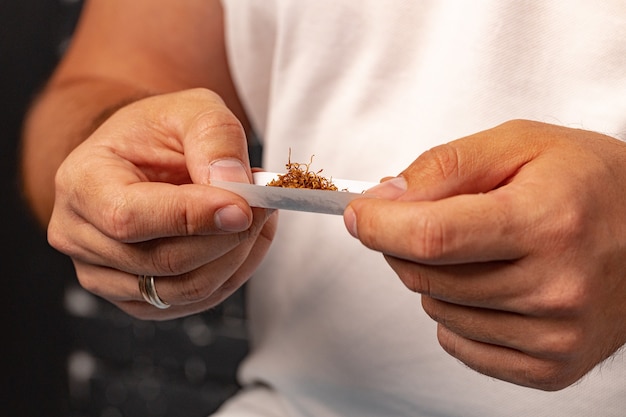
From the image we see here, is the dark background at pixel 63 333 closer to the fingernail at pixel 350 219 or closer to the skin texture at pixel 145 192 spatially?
the skin texture at pixel 145 192

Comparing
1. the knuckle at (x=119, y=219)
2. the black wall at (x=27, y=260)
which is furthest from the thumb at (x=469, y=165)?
the black wall at (x=27, y=260)

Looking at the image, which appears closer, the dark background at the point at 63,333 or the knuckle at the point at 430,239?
the knuckle at the point at 430,239

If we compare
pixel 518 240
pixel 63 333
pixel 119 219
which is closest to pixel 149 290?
pixel 119 219

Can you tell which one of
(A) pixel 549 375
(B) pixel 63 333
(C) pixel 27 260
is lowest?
(B) pixel 63 333

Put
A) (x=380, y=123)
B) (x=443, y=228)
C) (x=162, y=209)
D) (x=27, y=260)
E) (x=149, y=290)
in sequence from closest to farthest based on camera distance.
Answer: (x=443, y=228) → (x=162, y=209) → (x=149, y=290) → (x=380, y=123) → (x=27, y=260)

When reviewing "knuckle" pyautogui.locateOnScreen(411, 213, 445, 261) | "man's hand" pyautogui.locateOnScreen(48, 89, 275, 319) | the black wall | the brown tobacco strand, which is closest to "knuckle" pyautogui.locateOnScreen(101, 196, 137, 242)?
"man's hand" pyautogui.locateOnScreen(48, 89, 275, 319)

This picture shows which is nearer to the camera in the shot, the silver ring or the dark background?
the silver ring

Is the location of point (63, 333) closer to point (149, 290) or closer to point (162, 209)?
point (149, 290)

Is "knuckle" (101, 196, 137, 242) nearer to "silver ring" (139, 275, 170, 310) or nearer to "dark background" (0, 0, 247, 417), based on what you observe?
"silver ring" (139, 275, 170, 310)
